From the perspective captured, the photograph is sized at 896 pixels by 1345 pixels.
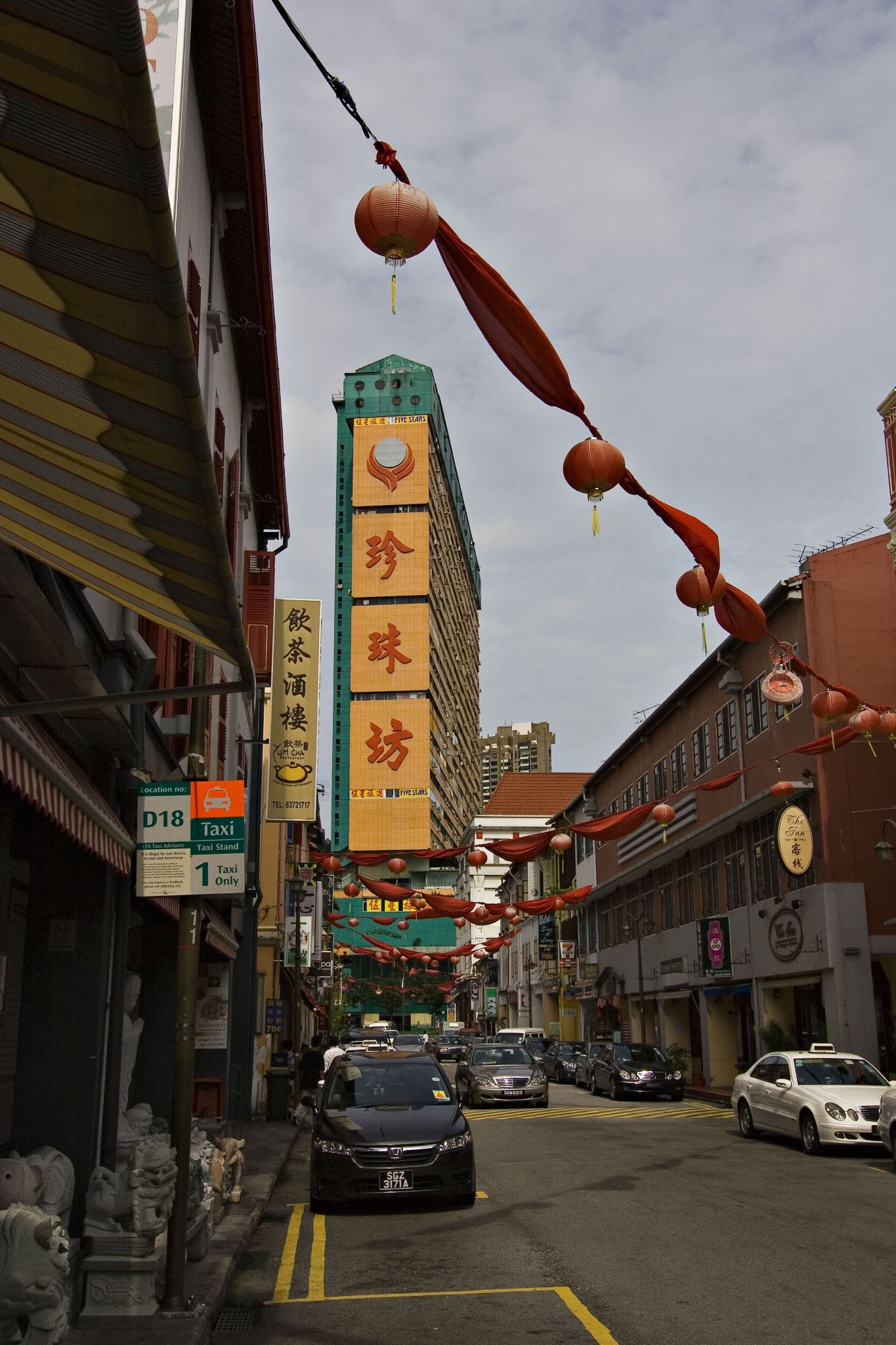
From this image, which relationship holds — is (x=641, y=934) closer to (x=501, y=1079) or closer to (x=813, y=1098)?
(x=501, y=1079)

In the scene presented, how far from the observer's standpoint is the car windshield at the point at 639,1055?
32.3 metres

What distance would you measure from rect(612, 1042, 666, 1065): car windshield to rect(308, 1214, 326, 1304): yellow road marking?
2121 centimetres

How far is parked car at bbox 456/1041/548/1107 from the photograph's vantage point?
29406 mm

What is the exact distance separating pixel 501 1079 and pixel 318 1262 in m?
20.2

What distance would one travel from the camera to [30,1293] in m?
5.80

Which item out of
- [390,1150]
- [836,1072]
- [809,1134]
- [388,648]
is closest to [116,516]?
[390,1150]

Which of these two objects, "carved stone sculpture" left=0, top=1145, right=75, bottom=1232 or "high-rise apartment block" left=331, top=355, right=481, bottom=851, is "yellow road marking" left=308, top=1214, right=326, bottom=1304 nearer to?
"carved stone sculpture" left=0, top=1145, right=75, bottom=1232

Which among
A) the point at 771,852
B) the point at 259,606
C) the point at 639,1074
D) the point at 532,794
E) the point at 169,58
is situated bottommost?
the point at 639,1074

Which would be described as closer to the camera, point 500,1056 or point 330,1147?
point 330,1147

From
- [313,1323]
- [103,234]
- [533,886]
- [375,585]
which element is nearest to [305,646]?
[313,1323]

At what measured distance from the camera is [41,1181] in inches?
290

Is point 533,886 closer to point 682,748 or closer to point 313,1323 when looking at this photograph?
point 682,748

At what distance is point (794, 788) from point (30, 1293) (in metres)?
25.9

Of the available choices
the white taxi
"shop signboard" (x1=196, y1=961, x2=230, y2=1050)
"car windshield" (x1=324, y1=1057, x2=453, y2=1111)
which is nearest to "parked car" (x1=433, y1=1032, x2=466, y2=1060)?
the white taxi
